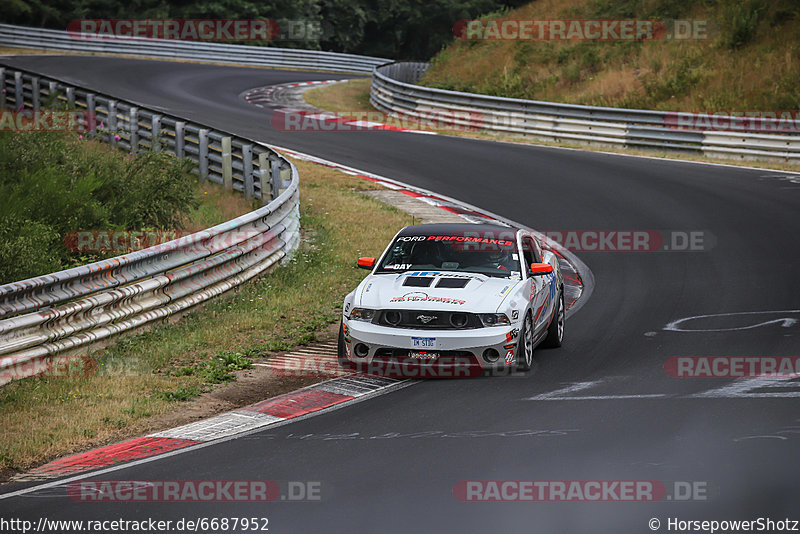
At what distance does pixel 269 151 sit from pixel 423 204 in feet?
11.3

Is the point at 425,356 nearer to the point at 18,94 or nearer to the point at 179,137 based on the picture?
the point at 179,137

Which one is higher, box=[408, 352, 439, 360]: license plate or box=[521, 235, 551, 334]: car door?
box=[521, 235, 551, 334]: car door

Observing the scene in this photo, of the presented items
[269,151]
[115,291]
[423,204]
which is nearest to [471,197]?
[423,204]

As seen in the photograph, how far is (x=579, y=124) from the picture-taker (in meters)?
28.5

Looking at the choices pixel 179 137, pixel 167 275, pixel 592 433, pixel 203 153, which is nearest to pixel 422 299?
pixel 592 433

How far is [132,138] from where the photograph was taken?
23.0 meters

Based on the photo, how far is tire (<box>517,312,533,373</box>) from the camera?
10.3 m

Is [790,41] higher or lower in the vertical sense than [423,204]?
higher

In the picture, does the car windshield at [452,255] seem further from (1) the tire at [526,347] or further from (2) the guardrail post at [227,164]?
(2) the guardrail post at [227,164]

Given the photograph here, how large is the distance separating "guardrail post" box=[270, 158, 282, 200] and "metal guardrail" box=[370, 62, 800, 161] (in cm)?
1195

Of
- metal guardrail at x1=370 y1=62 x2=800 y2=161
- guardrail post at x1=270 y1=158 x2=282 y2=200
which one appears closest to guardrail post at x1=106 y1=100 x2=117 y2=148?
guardrail post at x1=270 y1=158 x2=282 y2=200

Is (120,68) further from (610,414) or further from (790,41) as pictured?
(610,414)

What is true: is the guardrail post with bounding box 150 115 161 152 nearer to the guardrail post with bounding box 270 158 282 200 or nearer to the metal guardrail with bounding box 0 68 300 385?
the metal guardrail with bounding box 0 68 300 385

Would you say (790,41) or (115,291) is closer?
(115,291)
